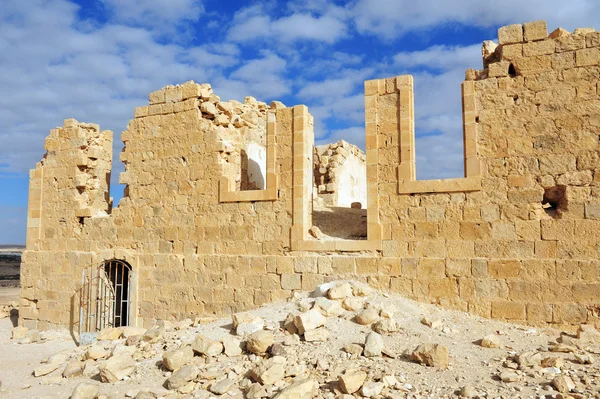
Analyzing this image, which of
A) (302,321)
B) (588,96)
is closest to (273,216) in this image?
(302,321)

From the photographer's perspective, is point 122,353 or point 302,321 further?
point 122,353

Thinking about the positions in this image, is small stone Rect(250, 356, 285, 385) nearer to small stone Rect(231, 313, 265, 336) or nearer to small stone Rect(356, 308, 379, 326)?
small stone Rect(231, 313, 265, 336)

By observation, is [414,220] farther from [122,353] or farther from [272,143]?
[122,353]

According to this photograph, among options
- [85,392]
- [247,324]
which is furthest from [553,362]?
[85,392]

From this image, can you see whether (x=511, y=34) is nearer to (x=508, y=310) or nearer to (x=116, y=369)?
(x=508, y=310)

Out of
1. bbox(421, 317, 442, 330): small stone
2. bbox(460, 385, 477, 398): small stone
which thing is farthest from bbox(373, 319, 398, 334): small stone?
bbox(460, 385, 477, 398): small stone

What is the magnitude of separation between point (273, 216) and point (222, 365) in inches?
116

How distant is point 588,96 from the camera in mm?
6535

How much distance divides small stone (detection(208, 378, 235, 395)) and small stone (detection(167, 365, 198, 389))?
1.07 feet

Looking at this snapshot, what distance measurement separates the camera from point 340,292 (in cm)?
677

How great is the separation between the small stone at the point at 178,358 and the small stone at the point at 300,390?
67.9 inches

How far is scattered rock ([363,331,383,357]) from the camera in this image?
544 cm

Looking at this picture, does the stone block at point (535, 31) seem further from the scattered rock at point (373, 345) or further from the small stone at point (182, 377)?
the small stone at point (182, 377)

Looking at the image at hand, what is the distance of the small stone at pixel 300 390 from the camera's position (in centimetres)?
464
